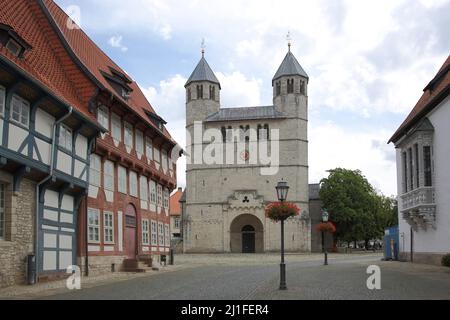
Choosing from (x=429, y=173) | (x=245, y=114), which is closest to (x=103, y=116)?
(x=429, y=173)

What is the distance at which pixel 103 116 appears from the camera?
27.9 m

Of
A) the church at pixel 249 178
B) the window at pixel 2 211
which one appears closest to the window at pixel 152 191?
the window at pixel 2 211

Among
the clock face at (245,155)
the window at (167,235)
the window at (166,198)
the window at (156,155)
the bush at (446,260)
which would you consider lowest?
the bush at (446,260)

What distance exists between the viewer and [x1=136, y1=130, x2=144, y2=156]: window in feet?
108

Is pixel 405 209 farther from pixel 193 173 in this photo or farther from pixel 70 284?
pixel 193 173

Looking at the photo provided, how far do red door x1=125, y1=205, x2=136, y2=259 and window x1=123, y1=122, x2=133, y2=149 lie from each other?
3.24 m

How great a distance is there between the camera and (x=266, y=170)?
77.2 m

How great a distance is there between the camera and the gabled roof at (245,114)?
78375 mm

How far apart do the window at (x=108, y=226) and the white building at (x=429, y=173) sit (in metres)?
15.1

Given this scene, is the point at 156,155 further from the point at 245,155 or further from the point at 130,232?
the point at 245,155

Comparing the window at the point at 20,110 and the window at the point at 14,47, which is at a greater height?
the window at the point at 14,47

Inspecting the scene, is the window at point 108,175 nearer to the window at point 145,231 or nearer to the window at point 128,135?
the window at point 128,135

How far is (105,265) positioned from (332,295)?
13.9 m
